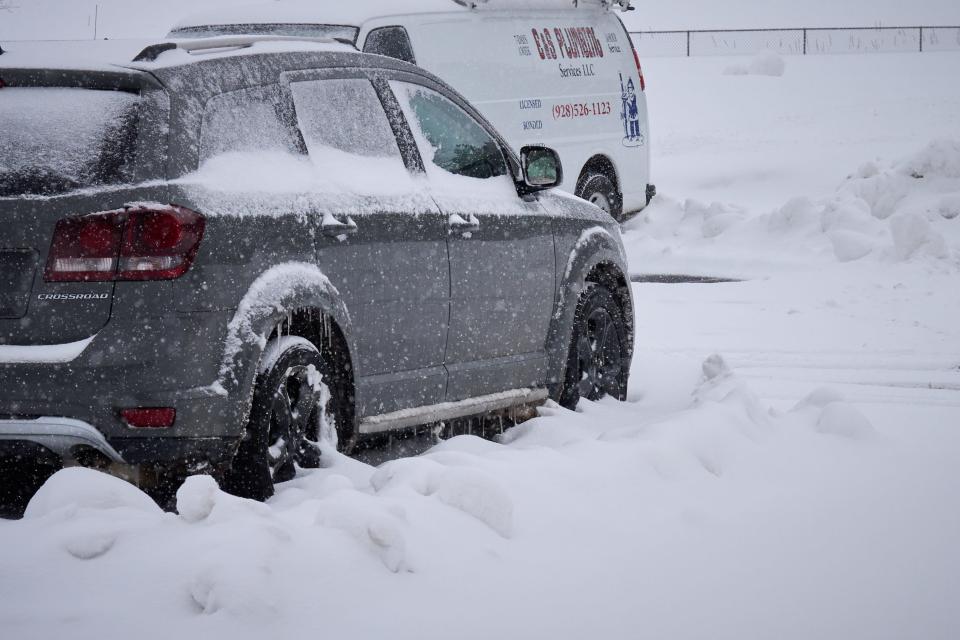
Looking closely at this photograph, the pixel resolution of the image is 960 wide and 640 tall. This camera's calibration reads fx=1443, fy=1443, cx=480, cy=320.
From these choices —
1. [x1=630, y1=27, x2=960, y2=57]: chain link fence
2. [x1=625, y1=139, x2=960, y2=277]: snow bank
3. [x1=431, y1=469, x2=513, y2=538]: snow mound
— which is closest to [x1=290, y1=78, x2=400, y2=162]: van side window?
[x1=431, y1=469, x2=513, y2=538]: snow mound

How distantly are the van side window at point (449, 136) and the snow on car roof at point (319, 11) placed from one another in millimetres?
4588

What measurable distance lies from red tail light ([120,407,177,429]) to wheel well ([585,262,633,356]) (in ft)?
11.2

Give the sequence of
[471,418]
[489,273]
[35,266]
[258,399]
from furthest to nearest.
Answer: [471,418] → [489,273] → [258,399] → [35,266]

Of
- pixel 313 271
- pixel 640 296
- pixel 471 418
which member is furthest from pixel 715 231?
pixel 313 271

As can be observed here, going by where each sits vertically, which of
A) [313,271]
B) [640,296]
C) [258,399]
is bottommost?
[640,296]

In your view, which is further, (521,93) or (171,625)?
(521,93)

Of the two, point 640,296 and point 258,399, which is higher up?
point 258,399

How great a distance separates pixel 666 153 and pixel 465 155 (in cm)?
2409

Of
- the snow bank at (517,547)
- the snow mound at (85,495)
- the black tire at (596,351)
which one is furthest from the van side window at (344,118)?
the black tire at (596,351)

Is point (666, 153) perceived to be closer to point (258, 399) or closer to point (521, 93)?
point (521, 93)

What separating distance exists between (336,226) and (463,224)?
986mm

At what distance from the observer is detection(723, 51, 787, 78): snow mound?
46906mm

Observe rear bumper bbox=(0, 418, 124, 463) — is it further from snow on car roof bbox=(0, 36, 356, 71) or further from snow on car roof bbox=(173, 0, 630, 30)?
snow on car roof bbox=(173, 0, 630, 30)

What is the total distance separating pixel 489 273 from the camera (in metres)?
6.33
